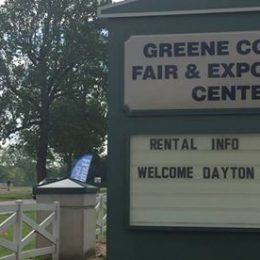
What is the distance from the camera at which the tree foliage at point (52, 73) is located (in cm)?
4725

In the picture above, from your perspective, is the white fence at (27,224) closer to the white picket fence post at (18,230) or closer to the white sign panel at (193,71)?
the white picket fence post at (18,230)

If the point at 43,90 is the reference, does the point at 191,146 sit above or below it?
below

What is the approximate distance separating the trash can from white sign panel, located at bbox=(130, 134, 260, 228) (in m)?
4.39

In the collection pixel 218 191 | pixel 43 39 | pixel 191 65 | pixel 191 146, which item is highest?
pixel 43 39

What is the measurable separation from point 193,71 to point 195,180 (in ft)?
3.81

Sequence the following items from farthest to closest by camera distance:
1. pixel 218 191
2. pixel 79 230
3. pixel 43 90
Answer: pixel 43 90 → pixel 79 230 → pixel 218 191

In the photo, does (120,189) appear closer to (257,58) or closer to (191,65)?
(191,65)

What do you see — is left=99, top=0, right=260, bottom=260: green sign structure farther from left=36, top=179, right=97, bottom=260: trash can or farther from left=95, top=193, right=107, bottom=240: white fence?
left=95, top=193, right=107, bottom=240: white fence

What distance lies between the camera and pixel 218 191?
6664mm

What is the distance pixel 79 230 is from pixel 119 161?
4.54m

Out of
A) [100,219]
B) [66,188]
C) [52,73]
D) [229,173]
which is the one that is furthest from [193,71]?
[52,73]

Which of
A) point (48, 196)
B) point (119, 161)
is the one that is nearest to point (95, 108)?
point (48, 196)

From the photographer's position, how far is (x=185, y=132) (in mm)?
6797

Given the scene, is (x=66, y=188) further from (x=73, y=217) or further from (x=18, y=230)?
(x=18, y=230)
